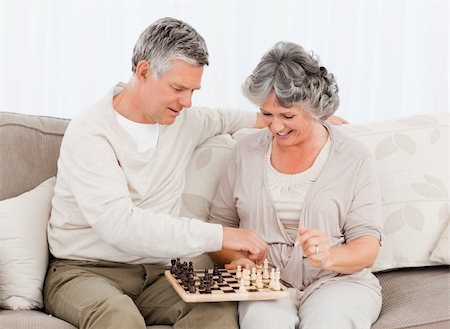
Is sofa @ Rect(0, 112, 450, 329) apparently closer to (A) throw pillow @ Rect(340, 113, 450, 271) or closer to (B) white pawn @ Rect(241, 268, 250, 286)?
(A) throw pillow @ Rect(340, 113, 450, 271)

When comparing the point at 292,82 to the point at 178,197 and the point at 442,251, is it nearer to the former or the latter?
the point at 178,197

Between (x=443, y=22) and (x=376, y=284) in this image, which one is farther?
(x=443, y=22)

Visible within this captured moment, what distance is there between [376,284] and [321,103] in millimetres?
572

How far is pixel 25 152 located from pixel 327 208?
101 cm

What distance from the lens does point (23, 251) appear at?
7.93 ft

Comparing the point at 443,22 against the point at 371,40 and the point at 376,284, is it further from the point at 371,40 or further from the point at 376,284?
the point at 376,284

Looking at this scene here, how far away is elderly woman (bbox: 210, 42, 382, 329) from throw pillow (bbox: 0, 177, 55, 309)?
0.56m

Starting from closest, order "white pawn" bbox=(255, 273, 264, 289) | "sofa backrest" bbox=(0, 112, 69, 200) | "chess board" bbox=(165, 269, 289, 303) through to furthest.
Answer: "chess board" bbox=(165, 269, 289, 303)
"white pawn" bbox=(255, 273, 264, 289)
"sofa backrest" bbox=(0, 112, 69, 200)

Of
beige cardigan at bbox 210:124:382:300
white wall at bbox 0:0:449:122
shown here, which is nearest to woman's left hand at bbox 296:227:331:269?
beige cardigan at bbox 210:124:382:300

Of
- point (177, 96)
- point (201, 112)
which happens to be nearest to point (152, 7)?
point (201, 112)

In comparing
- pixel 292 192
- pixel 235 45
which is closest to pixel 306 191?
pixel 292 192

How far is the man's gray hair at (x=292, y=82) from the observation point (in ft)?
7.72

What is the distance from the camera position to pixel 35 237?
2469 mm

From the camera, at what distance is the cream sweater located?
2.27 metres
